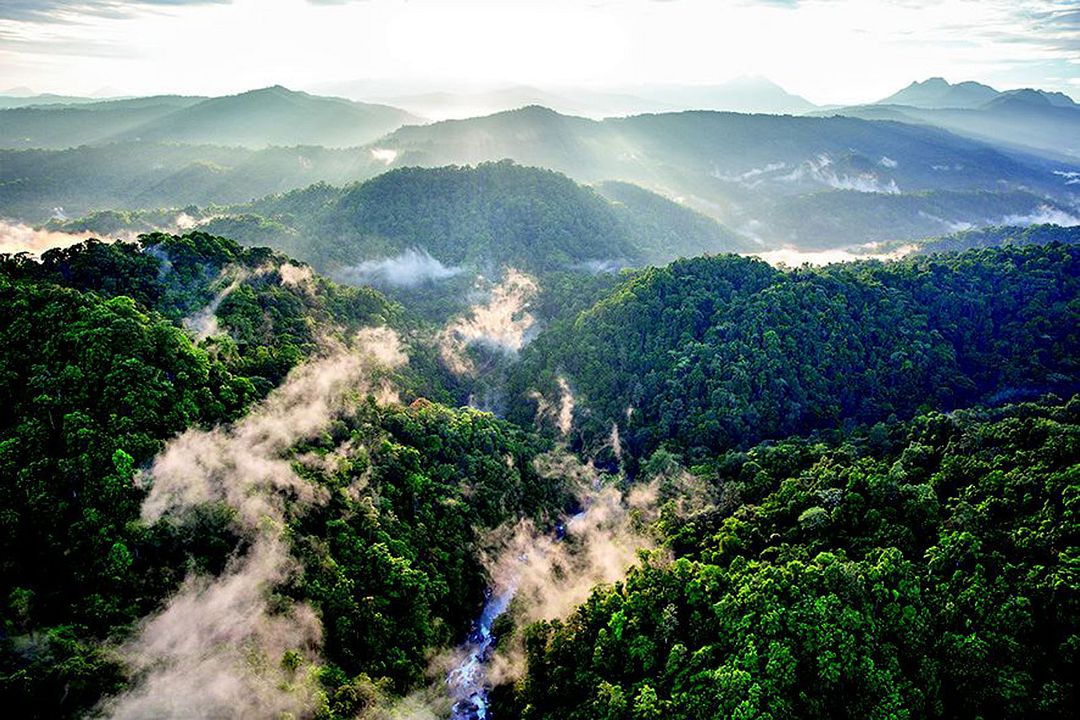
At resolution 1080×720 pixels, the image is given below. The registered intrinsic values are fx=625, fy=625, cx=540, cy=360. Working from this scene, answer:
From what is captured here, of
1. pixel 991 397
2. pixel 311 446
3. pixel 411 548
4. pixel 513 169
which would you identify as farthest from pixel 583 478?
pixel 513 169

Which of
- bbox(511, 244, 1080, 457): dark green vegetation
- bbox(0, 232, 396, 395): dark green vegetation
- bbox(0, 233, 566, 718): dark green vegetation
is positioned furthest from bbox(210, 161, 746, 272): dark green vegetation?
bbox(0, 233, 566, 718): dark green vegetation

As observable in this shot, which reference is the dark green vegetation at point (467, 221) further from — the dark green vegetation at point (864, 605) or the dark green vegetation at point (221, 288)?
the dark green vegetation at point (864, 605)

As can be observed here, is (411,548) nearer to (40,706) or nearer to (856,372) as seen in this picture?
(40,706)

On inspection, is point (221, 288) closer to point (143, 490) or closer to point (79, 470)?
point (79, 470)

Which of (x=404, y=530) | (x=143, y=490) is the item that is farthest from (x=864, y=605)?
(x=143, y=490)

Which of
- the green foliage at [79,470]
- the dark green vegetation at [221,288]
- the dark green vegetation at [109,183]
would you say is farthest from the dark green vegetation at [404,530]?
the dark green vegetation at [109,183]

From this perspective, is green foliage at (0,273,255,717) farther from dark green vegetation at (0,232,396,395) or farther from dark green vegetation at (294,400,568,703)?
dark green vegetation at (294,400,568,703)
